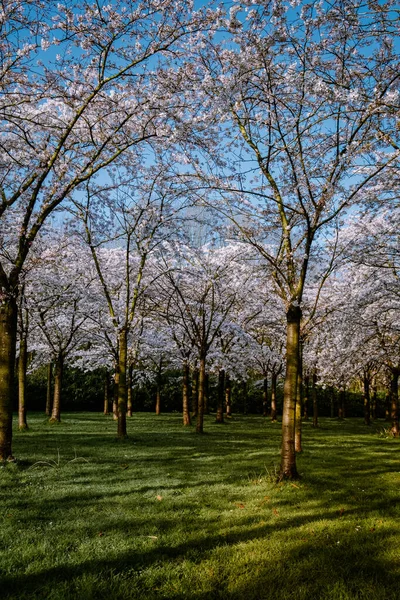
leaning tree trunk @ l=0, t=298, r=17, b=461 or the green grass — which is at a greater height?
leaning tree trunk @ l=0, t=298, r=17, b=461

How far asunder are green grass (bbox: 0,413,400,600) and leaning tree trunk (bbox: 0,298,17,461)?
706 mm

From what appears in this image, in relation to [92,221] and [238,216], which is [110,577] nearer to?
[238,216]

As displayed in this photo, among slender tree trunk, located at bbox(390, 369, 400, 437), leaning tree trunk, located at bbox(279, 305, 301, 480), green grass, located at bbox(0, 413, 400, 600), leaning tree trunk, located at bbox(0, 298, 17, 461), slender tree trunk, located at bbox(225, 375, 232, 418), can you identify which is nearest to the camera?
green grass, located at bbox(0, 413, 400, 600)

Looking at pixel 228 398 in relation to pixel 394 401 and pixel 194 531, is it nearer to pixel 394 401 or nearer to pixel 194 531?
pixel 394 401

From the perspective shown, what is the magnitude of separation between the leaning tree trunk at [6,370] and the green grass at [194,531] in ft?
2.32

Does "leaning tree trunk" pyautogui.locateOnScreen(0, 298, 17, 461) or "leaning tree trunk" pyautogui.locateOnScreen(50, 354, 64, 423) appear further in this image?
"leaning tree trunk" pyautogui.locateOnScreen(50, 354, 64, 423)

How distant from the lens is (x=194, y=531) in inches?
203

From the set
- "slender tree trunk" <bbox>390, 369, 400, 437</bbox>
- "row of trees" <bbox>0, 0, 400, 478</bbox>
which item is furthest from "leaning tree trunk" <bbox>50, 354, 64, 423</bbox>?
"slender tree trunk" <bbox>390, 369, 400, 437</bbox>

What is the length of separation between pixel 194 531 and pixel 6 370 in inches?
245

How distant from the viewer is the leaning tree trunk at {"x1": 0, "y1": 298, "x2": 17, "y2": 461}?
30.4 ft

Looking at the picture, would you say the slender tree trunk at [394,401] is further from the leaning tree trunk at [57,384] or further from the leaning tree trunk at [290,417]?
the leaning tree trunk at [57,384]

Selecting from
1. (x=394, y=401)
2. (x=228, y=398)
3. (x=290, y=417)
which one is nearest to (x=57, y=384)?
(x=290, y=417)

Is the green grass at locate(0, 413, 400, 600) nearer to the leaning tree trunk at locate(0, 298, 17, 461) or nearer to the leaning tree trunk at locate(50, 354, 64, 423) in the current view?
the leaning tree trunk at locate(0, 298, 17, 461)

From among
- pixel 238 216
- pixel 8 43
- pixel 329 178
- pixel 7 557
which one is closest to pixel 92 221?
pixel 238 216
